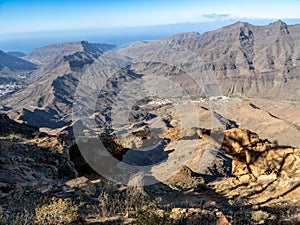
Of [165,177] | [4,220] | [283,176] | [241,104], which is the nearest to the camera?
[4,220]

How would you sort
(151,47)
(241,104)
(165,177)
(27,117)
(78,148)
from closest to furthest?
(78,148), (165,177), (27,117), (241,104), (151,47)

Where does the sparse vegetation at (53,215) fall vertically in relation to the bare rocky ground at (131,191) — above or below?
above

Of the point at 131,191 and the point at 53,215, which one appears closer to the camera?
the point at 53,215

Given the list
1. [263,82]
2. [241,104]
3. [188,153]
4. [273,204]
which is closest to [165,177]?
[188,153]

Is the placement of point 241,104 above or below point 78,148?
below

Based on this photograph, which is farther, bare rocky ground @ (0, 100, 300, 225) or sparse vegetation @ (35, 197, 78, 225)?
bare rocky ground @ (0, 100, 300, 225)

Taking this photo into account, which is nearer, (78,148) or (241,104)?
(78,148)

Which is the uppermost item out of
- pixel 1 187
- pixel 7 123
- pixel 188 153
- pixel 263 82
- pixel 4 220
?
pixel 4 220

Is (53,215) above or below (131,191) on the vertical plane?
above

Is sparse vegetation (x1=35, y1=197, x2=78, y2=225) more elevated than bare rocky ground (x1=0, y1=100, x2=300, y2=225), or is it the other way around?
sparse vegetation (x1=35, y1=197, x2=78, y2=225)

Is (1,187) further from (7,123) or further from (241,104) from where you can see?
(241,104)

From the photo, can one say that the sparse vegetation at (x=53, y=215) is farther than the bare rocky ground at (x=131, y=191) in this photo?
No
